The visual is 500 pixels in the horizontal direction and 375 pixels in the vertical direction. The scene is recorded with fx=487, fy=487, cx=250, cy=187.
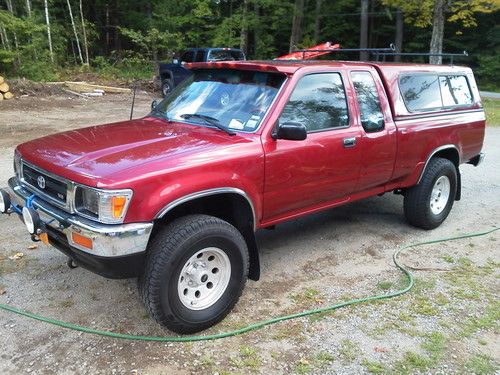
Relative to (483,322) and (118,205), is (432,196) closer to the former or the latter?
(483,322)

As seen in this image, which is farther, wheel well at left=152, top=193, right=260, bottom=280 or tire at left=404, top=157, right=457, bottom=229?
tire at left=404, top=157, right=457, bottom=229

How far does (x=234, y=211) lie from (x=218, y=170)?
0.51 metres

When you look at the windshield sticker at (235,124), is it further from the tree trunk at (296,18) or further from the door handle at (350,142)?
the tree trunk at (296,18)

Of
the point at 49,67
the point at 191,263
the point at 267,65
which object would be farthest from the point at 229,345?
the point at 49,67

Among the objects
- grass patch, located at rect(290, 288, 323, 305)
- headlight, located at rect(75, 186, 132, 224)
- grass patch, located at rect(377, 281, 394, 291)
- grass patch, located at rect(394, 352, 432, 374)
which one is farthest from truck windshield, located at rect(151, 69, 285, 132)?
grass patch, located at rect(394, 352, 432, 374)

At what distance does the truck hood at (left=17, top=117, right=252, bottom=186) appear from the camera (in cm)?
314

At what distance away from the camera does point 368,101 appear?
4.70 meters

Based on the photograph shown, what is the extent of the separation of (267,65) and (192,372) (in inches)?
98.1

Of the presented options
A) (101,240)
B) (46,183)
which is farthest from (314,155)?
(46,183)

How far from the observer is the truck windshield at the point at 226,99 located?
3971 millimetres

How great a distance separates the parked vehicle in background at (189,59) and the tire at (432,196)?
13160mm

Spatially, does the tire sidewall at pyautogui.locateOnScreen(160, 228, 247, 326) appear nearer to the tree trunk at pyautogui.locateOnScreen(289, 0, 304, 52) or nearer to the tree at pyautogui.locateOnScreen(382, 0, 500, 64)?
the tree at pyautogui.locateOnScreen(382, 0, 500, 64)

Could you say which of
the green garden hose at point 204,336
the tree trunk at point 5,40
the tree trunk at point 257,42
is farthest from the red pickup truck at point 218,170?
the tree trunk at point 257,42

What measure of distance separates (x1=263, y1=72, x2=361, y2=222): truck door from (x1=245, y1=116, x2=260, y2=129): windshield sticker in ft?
0.56
